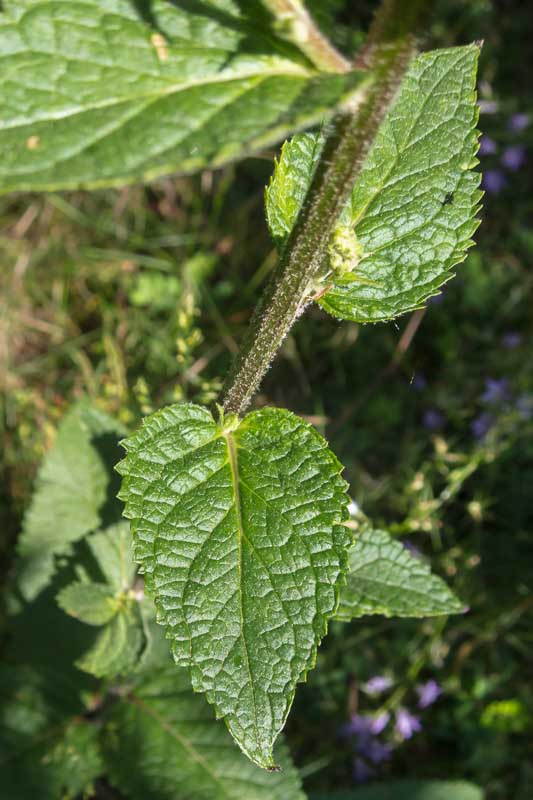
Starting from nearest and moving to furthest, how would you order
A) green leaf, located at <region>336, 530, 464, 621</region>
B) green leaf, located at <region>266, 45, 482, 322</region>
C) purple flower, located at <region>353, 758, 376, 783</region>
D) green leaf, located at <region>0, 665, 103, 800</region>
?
green leaf, located at <region>266, 45, 482, 322</region> < green leaf, located at <region>336, 530, 464, 621</region> < green leaf, located at <region>0, 665, 103, 800</region> < purple flower, located at <region>353, 758, 376, 783</region>

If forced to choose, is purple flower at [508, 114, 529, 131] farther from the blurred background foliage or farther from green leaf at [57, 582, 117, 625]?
green leaf at [57, 582, 117, 625]

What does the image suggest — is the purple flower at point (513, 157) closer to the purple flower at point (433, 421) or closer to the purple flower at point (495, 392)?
the purple flower at point (495, 392)

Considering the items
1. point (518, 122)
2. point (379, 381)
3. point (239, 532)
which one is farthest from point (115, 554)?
point (518, 122)

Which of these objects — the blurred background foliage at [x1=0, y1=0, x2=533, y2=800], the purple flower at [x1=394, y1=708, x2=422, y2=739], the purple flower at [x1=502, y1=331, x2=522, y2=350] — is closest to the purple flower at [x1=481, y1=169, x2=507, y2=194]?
the blurred background foliage at [x1=0, y1=0, x2=533, y2=800]

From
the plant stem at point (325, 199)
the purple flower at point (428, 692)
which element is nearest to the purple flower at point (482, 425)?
the purple flower at point (428, 692)

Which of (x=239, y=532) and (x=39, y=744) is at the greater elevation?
(x=239, y=532)

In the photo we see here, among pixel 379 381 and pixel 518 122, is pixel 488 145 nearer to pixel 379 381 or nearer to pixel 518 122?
pixel 518 122
